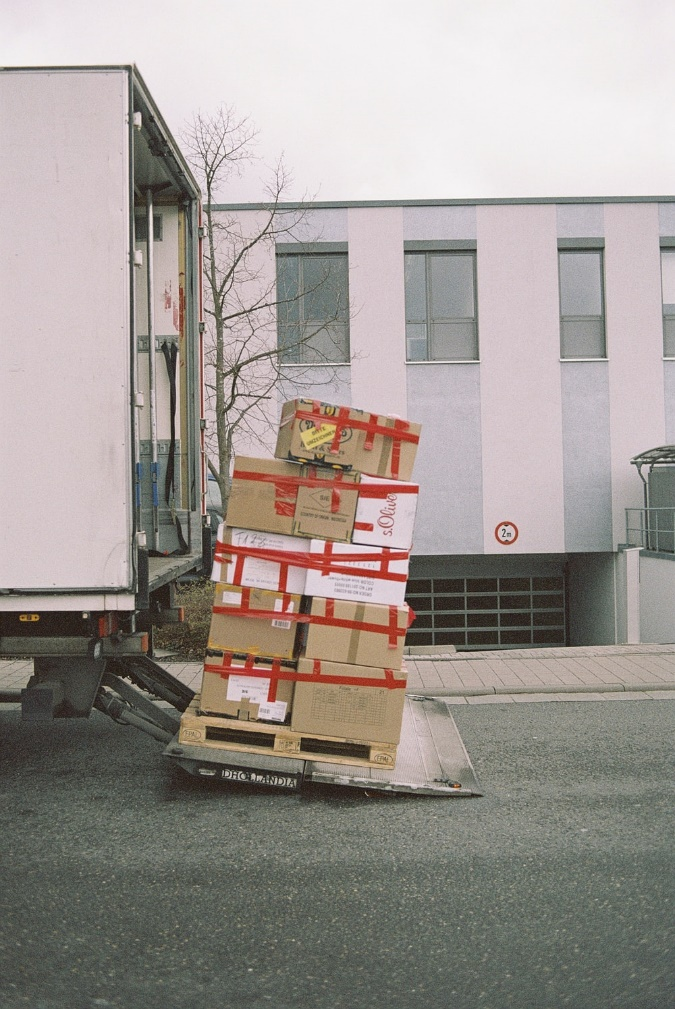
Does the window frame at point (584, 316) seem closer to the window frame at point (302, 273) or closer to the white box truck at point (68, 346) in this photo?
the window frame at point (302, 273)

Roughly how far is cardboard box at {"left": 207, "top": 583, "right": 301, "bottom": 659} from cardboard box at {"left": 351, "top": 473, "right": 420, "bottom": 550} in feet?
1.77

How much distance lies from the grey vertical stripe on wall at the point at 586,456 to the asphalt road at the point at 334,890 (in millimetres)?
11841

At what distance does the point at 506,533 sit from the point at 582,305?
4.86 m

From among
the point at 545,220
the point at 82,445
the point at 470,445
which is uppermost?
the point at 545,220

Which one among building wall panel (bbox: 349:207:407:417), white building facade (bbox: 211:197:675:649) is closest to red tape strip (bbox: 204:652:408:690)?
white building facade (bbox: 211:197:675:649)

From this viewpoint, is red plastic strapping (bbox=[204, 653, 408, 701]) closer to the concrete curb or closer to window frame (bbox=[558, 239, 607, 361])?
the concrete curb

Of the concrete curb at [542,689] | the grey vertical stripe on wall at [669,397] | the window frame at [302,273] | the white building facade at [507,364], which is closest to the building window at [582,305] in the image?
the white building facade at [507,364]

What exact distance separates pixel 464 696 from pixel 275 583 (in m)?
3.31

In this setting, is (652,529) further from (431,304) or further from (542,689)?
(542,689)

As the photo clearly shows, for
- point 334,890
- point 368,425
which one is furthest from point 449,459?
point 334,890

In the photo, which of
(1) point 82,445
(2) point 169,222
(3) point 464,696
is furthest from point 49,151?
(3) point 464,696

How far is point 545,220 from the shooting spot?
16.8m

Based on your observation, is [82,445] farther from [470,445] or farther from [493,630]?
[493,630]

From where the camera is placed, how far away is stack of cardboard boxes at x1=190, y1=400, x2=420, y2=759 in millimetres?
4625
